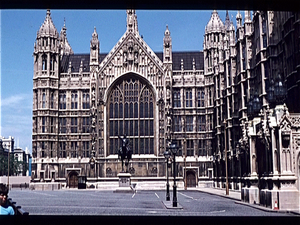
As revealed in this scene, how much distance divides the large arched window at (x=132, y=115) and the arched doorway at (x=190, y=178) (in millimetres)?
6427

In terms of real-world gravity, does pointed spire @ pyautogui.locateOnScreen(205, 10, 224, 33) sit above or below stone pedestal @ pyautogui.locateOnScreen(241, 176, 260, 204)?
above

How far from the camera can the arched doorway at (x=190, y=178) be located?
242 feet

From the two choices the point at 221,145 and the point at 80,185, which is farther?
the point at 80,185

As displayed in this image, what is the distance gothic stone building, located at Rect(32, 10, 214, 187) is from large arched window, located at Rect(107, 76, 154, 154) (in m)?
0.15

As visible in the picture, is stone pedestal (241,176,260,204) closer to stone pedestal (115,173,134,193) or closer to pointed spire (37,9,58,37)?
stone pedestal (115,173,134,193)

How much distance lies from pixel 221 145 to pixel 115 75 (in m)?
19.6

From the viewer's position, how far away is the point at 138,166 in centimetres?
7281

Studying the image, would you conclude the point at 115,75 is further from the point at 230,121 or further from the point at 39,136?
the point at 230,121

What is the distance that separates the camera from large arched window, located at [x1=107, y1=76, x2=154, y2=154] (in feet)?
242

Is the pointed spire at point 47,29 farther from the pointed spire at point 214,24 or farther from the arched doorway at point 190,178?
the arched doorway at point 190,178

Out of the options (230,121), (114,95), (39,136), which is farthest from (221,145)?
(39,136)

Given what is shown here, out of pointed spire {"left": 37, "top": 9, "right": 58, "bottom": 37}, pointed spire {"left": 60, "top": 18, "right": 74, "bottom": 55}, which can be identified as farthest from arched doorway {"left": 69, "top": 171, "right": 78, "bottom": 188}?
pointed spire {"left": 60, "top": 18, "right": 74, "bottom": 55}

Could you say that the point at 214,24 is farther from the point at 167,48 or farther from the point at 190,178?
the point at 190,178

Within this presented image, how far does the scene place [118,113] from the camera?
244 ft
